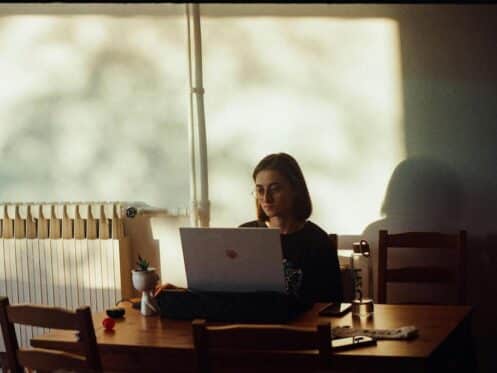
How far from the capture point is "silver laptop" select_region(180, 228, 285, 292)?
277 cm

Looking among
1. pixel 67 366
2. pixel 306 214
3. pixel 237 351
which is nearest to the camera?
pixel 237 351

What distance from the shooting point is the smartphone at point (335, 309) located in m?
2.97

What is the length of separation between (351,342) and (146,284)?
0.86m

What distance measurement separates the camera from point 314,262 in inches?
138

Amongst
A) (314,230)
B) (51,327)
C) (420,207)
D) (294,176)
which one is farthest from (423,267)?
(51,327)

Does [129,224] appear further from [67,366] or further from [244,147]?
[67,366]

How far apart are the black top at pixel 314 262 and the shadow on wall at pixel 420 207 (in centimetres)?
72

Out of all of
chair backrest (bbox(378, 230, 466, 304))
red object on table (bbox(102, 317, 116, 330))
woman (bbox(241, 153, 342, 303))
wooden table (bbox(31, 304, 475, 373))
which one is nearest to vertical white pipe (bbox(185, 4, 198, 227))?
woman (bbox(241, 153, 342, 303))

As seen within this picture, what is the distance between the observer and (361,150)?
14.0ft

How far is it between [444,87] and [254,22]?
1.00 m

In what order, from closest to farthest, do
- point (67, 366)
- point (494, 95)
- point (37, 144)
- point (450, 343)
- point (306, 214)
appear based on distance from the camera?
point (67, 366)
point (450, 343)
point (306, 214)
point (494, 95)
point (37, 144)

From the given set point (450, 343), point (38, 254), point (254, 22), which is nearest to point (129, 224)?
point (38, 254)

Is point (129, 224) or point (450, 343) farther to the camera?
point (129, 224)

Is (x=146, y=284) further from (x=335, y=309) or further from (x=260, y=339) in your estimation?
(x=260, y=339)
